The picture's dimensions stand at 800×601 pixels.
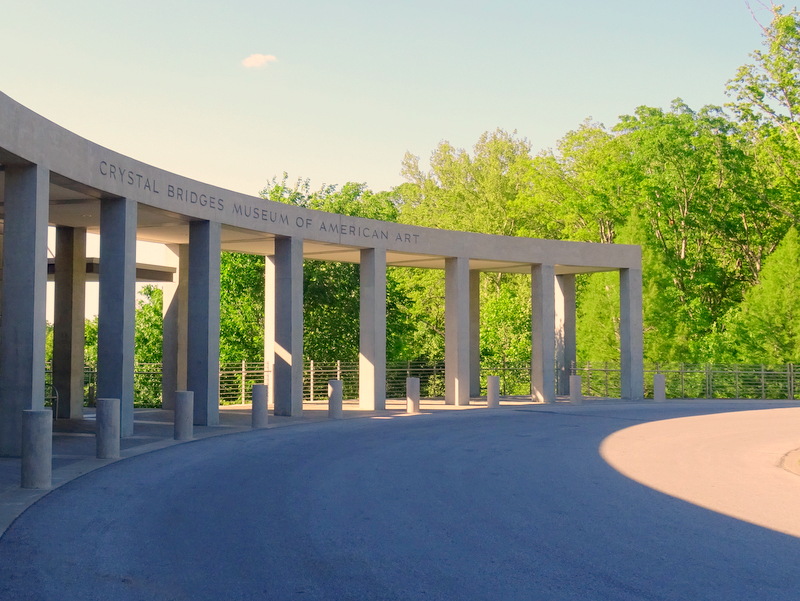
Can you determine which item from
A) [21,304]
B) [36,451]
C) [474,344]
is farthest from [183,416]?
[474,344]

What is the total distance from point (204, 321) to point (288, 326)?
327cm

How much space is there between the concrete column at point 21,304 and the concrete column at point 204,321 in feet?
21.0

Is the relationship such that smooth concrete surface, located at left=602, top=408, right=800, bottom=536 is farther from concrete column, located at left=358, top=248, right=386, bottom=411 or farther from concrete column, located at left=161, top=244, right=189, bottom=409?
concrete column, located at left=161, top=244, right=189, bottom=409

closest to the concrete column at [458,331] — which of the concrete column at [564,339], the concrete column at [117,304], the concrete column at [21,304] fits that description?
the concrete column at [564,339]

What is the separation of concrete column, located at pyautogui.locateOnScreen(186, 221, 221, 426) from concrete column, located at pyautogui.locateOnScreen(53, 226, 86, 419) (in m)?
4.06

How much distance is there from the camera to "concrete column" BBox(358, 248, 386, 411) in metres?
26.6

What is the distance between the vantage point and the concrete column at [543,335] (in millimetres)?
30547

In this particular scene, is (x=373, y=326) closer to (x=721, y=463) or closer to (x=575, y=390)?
(x=575, y=390)

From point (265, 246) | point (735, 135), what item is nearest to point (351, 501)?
point (265, 246)

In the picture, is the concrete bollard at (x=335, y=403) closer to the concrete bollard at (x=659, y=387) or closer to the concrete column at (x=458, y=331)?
the concrete column at (x=458, y=331)

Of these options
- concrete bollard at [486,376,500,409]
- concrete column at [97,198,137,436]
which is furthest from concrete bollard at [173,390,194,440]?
concrete bollard at [486,376,500,409]

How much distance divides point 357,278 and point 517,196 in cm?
2147

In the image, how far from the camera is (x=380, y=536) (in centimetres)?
827

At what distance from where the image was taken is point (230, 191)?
2189cm
